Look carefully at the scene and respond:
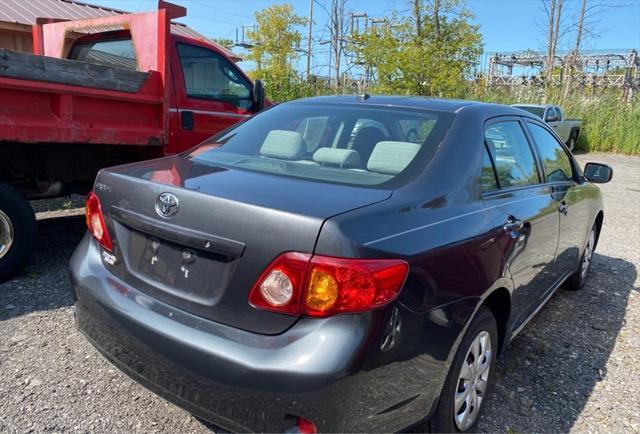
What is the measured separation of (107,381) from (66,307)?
113 cm

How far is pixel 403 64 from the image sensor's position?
1313 centimetres

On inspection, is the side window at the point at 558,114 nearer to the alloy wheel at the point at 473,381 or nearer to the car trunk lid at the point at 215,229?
the alloy wheel at the point at 473,381

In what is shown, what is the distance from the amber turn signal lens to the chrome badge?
64 cm

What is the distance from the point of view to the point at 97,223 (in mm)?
2436

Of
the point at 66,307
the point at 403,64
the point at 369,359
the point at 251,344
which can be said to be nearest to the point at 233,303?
the point at 251,344

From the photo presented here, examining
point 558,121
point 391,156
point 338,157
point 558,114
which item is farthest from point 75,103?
point 558,114

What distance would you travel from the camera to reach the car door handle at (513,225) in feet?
8.23

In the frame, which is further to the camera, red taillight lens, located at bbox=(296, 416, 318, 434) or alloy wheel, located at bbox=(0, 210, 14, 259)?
alloy wheel, located at bbox=(0, 210, 14, 259)

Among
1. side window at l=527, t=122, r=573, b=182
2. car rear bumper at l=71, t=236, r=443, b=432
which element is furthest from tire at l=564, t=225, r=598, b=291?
car rear bumper at l=71, t=236, r=443, b=432

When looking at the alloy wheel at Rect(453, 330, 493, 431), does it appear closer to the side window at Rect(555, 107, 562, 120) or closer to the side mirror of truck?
the side mirror of truck

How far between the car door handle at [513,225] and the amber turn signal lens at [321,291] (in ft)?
3.75

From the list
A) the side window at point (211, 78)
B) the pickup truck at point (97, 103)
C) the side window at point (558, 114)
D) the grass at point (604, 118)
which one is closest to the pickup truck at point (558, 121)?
the side window at point (558, 114)

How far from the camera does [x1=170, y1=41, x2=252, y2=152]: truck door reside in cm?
499

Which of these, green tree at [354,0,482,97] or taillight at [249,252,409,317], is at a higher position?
green tree at [354,0,482,97]
